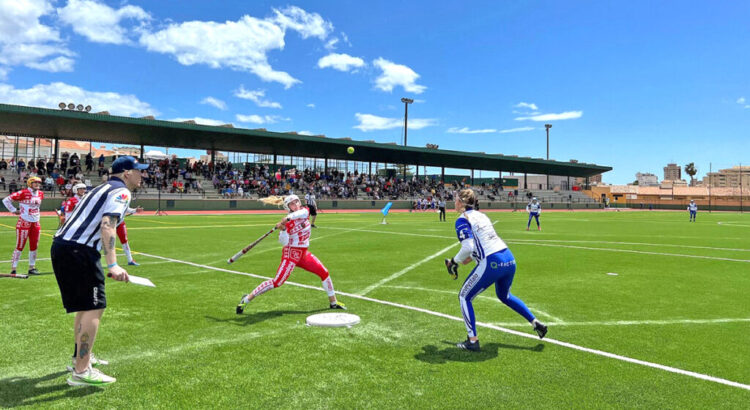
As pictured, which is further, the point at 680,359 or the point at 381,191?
the point at 381,191

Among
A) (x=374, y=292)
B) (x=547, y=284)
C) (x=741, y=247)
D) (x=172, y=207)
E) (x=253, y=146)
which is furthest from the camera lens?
(x=253, y=146)

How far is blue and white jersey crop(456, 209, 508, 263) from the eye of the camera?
555cm

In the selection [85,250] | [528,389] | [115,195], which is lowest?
[528,389]

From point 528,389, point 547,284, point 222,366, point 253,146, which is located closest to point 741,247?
point 547,284

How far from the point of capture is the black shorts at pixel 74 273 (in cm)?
416

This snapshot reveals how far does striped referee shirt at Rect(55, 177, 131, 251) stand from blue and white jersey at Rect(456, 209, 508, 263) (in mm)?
3726

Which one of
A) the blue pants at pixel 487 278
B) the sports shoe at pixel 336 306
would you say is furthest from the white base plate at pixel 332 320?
the blue pants at pixel 487 278

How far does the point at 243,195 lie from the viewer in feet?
158

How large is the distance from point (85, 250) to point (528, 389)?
4.48 metres

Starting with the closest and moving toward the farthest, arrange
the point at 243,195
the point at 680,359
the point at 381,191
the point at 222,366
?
the point at 222,366
the point at 680,359
the point at 243,195
the point at 381,191

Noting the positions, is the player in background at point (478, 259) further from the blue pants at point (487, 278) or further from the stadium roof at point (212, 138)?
the stadium roof at point (212, 138)

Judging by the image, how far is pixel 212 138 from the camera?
155 feet

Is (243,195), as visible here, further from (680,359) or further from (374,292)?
(680,359)

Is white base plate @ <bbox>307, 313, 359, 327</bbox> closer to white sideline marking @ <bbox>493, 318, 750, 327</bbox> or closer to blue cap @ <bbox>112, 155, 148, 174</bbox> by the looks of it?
white sideline marking @ <bbox>493, 318, 750, 327</bbox>
